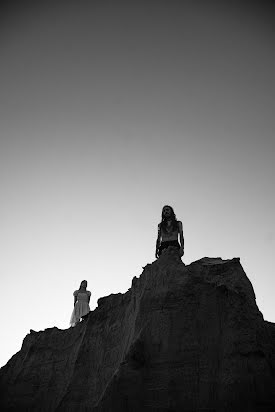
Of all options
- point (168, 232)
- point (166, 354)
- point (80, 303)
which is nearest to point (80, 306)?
point (80, 303)

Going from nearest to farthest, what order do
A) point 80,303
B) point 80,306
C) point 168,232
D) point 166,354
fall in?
point 166,354, point 168,232, point 80,306, point 80,303

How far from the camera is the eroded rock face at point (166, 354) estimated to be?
710 cm

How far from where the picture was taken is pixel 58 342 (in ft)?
37.9

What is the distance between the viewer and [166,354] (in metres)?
7.91

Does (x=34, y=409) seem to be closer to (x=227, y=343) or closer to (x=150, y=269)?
(x=150, y=269)

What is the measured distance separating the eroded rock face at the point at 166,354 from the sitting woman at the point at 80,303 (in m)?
2.15

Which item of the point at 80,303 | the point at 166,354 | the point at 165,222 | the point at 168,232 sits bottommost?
the point at 166,354

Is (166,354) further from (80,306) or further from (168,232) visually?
(80,306)

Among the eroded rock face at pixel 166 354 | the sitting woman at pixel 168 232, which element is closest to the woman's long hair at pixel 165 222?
the sitting woman at pixel 168 232

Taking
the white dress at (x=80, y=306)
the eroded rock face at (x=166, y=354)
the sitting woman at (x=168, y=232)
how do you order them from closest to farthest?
the eroded rock face at (x=166, y=354)
the sitting woman at (x=168, y=232)
the white dress at (x=80, y=306)

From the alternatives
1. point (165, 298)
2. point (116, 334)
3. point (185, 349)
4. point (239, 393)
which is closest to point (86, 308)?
point (116, 334)

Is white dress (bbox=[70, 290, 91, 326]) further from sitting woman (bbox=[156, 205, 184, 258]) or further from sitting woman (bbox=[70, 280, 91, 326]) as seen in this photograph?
sitting woman (bbox=[156, 205, 184, 258])

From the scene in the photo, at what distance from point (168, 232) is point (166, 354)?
416 centimetres

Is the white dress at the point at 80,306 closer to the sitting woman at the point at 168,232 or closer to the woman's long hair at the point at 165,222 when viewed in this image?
the sitting woman at the point at 168,232
